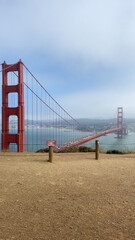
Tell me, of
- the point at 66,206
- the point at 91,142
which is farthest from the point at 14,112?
the point at 91,142

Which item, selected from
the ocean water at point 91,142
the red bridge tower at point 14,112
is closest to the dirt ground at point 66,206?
the ocean water at point 91,142

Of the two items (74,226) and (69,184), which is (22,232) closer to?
(74,226)

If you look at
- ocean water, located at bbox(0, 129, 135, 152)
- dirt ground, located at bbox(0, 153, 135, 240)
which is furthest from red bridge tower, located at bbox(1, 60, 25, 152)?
dirt ground, located at bbox(0, 153, 135, 240)

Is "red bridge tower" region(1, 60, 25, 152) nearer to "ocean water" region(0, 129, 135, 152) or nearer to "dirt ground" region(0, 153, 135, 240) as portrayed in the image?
"ocean water" region(0, 129, 135, 152)

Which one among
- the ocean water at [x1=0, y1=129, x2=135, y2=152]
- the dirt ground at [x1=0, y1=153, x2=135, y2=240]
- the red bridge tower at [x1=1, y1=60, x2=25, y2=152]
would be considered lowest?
the ocean water at [x1=0, y1=129, x2=135, y2=152]

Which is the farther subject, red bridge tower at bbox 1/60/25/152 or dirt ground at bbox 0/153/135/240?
red bridge tower at bbox 1/60/25/152

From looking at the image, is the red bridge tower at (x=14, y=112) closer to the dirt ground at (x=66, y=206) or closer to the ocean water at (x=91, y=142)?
the ocean water at (x=91, y=142)

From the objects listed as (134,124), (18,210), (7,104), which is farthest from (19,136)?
(134,124)

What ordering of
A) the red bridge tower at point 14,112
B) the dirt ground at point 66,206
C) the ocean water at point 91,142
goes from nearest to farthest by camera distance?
the dirt ground at point 66,206, the red bridge tower at point 14,112, the ocean water at point 91,142

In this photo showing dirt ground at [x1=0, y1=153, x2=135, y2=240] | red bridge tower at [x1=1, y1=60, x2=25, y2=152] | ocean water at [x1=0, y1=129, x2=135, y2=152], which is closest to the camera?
dirt ground at [x1=0, y1=153, x2=135, y2=240]
